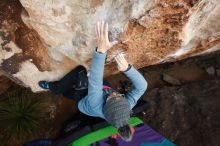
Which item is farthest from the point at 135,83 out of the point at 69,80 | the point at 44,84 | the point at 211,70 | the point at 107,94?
the point at 211,70

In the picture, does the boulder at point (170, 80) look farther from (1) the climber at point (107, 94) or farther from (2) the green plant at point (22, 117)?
(1) the climber at point (107, 94)

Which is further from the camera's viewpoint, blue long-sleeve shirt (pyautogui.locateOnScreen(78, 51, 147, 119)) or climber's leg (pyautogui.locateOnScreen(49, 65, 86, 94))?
climber's leg (pyautogui.locateOnScreen(49, 65, 86, 94))

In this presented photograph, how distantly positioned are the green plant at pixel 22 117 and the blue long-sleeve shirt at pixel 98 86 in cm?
146

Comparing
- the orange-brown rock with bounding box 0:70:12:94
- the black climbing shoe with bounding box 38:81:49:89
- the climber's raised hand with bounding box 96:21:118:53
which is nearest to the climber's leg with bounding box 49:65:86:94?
the black climbing shoe with bounding box 38:81:49:89

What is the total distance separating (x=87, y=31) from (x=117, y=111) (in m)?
0.85

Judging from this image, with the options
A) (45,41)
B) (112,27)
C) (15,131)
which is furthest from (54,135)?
(112,27)

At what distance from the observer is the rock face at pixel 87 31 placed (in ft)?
9.68

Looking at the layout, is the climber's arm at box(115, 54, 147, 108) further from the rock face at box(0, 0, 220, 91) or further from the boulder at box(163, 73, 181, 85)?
the boulder at box(163, 73, 181, 85)

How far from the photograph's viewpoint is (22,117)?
15.0 feet

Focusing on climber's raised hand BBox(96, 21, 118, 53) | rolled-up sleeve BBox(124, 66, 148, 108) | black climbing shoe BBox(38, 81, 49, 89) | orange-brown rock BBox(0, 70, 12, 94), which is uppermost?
climber's raised hand BBox(96, 21, 118, 53)

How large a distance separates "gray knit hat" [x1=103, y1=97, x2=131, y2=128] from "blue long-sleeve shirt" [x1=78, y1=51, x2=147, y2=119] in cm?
15

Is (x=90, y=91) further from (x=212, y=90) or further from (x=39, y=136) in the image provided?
(x=212, y=90)

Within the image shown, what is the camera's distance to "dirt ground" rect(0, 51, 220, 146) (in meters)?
4.30

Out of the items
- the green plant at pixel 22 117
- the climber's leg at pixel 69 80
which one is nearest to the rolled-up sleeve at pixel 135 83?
the climber's leg at pixel 69 80
